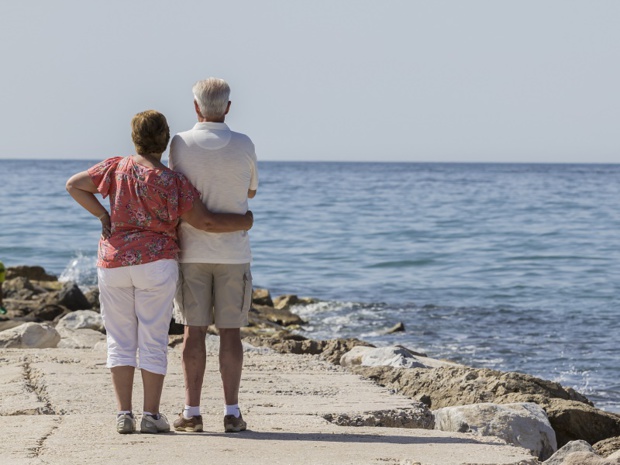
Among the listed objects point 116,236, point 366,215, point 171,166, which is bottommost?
point 366,215

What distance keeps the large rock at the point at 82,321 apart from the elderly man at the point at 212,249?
658 centimetres

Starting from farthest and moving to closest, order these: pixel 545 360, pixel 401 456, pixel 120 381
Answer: pixel 545 360 → pixel 120 381 → pixel 401 456

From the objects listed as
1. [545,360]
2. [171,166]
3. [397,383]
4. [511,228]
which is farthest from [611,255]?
[171,166]

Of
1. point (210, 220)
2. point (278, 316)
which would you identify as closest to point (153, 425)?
point (210, 220)

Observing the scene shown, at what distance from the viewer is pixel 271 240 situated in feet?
98.8

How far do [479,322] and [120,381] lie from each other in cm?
1118

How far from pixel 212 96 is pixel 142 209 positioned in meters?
0.65

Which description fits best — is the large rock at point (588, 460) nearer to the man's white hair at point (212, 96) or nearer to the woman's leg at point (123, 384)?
the woman's leg at point (123, 384)

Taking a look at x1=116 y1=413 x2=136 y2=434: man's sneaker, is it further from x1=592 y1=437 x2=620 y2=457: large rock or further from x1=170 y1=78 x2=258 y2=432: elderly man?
x1=592 y1=437 x2=620 y2=457: large rock

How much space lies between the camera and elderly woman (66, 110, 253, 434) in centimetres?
539

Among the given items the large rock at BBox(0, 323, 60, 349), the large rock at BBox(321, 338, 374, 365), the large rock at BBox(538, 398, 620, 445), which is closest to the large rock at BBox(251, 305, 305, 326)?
the large rock at BBox(321, 338, 374, 365)

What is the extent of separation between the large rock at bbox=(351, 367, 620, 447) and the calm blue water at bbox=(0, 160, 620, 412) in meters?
2.82

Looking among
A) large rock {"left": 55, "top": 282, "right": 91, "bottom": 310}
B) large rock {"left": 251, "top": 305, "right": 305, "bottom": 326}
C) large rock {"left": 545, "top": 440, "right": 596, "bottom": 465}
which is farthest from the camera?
large rock {"left": 251, "top": 305, "right": 305, "bottom": 326}

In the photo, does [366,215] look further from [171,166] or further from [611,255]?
[171,166]
